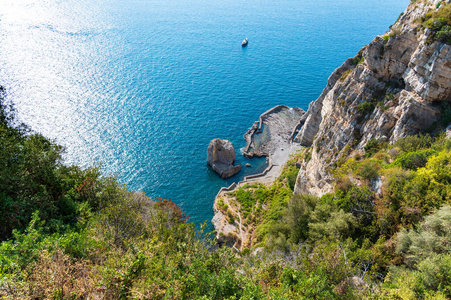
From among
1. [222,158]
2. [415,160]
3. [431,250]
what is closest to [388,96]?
[415,160]

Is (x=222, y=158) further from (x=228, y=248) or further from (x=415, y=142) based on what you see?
(x=228, y=248)

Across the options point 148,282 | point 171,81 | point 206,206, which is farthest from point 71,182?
point 171,81

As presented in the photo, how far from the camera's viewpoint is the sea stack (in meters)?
71.4

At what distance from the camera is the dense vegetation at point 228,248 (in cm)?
1494

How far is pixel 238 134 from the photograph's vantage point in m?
84.8

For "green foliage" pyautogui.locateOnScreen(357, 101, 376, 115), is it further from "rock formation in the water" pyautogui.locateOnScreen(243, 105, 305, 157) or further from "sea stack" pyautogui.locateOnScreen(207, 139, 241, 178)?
"rock formation in the water" pyautogui.locateOnScreen(243, 105, 305, 157)

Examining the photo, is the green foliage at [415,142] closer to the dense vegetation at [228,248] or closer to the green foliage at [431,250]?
the dense vegetation at [228,248]

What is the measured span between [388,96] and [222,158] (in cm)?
4428

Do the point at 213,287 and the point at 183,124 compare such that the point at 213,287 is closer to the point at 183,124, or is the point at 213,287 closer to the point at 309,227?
the point at 309,227

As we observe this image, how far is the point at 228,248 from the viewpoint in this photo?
2159 cm

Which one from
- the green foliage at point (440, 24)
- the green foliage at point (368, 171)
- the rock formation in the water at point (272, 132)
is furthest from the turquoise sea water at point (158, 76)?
the green foliage at point (440, 24)

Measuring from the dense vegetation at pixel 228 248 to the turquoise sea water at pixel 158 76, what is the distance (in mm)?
25216

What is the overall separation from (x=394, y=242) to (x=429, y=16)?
1289 inches

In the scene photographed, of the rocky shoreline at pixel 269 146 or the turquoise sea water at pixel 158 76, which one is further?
the turquoise sea water at pixel 158 76
